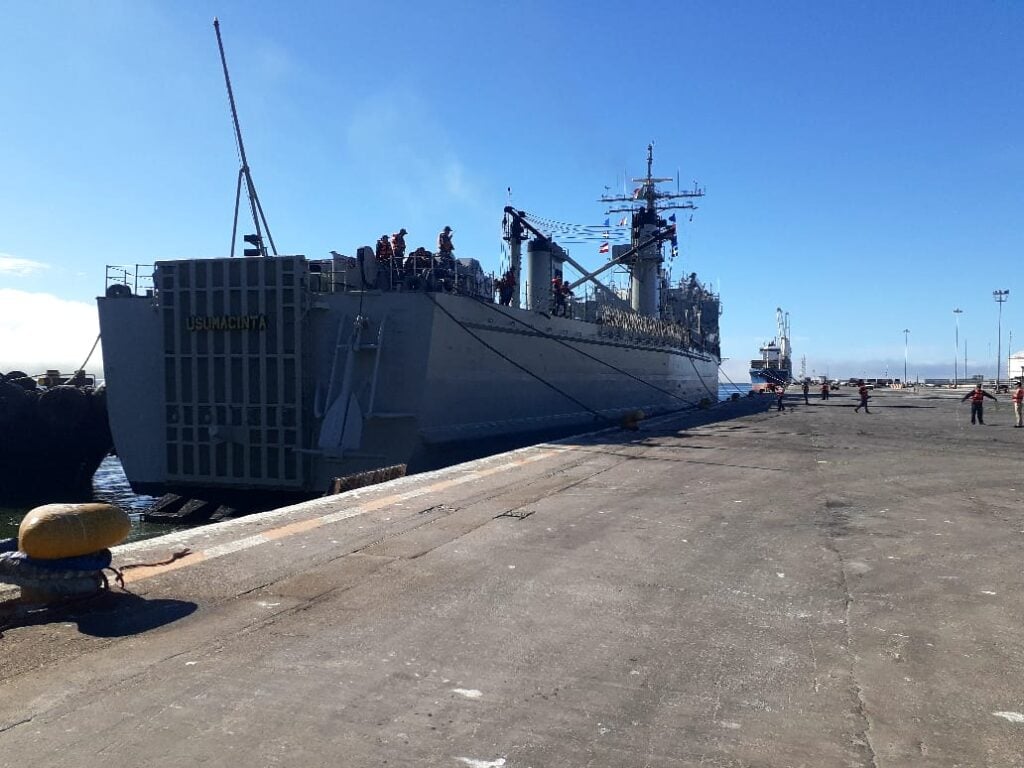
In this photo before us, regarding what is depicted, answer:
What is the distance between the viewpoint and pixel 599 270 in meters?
31.6

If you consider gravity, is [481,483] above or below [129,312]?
below

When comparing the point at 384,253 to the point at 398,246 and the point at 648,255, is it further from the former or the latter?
the point at 648,255

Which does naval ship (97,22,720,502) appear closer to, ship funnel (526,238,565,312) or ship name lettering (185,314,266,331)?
ship name lettering (185,314,266,331)

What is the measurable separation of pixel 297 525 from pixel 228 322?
8.80 metres

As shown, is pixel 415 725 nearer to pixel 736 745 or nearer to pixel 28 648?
pixel 736 745

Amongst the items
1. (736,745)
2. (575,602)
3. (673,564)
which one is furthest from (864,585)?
(736,745)

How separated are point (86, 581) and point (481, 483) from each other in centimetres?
606

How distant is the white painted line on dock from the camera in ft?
18.3

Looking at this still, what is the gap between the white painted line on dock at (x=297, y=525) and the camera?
5.57 meters

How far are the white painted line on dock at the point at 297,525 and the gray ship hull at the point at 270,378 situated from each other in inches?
155

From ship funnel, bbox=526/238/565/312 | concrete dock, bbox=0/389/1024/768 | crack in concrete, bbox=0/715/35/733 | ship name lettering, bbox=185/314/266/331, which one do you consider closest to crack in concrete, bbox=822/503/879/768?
concrete dock, bbox=0/389/1024/768

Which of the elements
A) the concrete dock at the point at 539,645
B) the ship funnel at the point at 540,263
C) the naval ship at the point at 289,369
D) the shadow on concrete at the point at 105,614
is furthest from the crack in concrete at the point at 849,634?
the ship funnel at the point at 540,263

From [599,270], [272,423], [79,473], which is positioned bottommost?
[79,473]

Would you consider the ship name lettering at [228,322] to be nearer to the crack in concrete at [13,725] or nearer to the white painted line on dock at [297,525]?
the white painted line on dock at [297,525]
